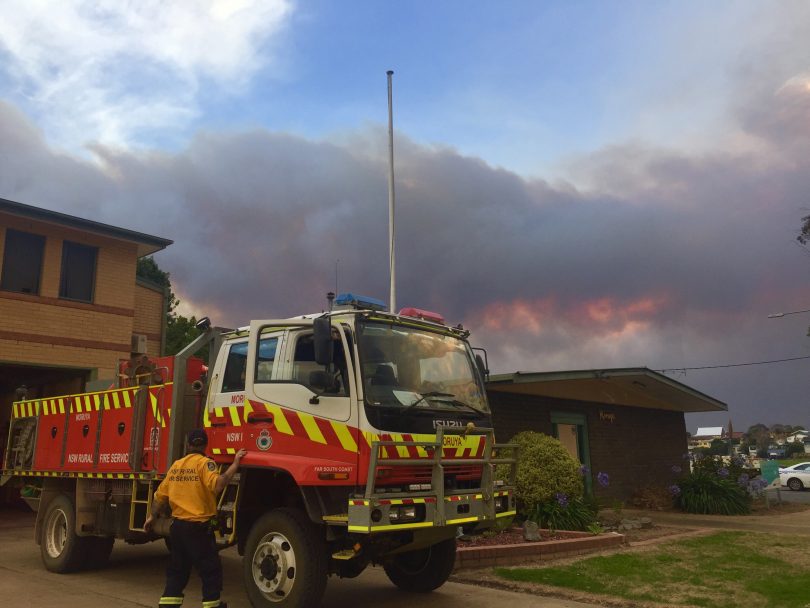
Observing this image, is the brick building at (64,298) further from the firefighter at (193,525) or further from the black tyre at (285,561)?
→ the black tyre at (285,561)

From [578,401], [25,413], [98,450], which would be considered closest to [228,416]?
[98,450]

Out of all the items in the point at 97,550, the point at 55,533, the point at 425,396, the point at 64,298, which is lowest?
the point at 97,550

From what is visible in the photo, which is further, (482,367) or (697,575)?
(697,575)

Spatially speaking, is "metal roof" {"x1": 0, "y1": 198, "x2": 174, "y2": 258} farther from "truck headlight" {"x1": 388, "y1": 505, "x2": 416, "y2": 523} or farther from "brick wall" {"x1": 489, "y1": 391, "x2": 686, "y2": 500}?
"truck headlight" {"x1": 388, "y1": 505, "x2": 416, "y2": 523}

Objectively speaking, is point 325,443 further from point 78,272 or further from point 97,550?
point 78,272

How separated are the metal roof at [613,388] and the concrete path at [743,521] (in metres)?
2.90

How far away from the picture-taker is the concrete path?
1366cm

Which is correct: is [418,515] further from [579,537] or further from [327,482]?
[579,537]

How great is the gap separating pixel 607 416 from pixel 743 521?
4265mm

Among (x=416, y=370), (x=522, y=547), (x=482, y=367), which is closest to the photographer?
(x=416, y=370)

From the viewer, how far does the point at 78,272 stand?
16.8 meters

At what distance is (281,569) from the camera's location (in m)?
6.21

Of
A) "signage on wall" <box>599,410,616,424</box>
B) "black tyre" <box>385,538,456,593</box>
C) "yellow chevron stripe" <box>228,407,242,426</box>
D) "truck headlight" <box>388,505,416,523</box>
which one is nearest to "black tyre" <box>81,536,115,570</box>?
"yellow chevron stripe" <box>228,407,242,426</box>

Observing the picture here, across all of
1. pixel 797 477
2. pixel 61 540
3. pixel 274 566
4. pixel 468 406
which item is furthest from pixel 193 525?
pixel 797 477
